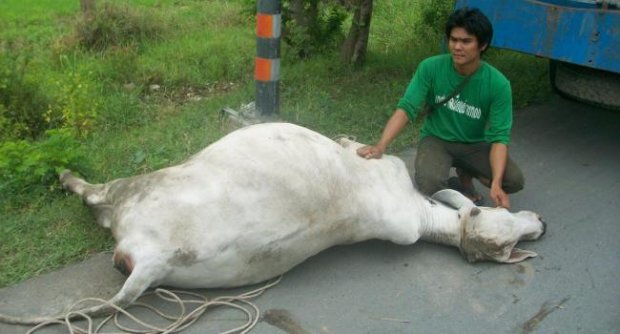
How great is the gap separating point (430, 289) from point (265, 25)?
87.5 inches

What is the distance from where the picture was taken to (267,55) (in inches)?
188

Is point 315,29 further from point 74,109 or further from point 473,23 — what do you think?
point 473,23

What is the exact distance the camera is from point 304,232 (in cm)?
314

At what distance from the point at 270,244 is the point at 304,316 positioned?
35 centimetres

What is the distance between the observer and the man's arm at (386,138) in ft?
12.0

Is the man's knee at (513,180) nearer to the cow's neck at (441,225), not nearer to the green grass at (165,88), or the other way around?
the cow's neck at (441,225)

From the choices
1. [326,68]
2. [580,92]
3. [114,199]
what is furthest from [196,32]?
[114,199]

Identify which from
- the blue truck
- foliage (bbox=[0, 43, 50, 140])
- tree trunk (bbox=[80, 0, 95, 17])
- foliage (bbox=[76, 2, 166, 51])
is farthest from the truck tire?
tree trunk (bbox=[80, 0, 95, 17])

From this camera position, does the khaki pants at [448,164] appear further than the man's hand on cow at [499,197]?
Yes

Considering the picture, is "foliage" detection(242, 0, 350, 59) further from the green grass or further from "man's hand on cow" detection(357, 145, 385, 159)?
"man's hand on cow" detection(357, 145, 385, 159)

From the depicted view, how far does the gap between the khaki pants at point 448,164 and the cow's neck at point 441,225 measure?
330 mm

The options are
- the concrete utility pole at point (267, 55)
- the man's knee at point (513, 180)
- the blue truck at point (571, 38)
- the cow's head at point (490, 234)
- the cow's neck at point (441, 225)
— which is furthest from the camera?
the concrete utility pole at point (267, 55)

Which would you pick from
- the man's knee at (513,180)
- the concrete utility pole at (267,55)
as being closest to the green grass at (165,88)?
the concrete utility pole at (267,55)

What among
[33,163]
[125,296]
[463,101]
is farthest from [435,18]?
[125,296]
